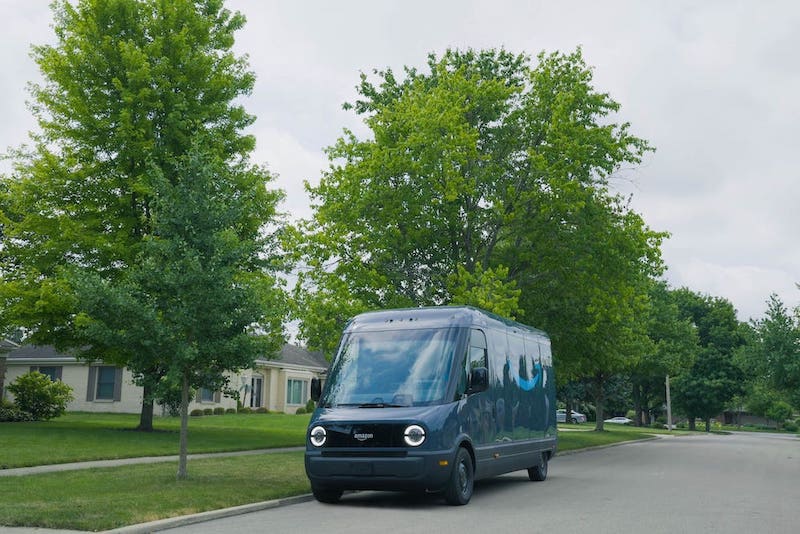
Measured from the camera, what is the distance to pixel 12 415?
101 feet

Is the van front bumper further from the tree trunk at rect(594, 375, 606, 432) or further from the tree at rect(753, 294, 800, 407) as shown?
the tree trunk at rect(594, 375, 606, 432)

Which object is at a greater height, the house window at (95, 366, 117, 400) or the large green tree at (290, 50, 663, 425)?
the large green tree at (290, 50, 663, 425)

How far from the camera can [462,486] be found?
1216 centimetres

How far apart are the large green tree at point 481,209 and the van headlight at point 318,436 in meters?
10.1

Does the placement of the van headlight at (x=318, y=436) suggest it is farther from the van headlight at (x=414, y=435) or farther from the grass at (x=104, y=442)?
the grass at (x=104, y=442)

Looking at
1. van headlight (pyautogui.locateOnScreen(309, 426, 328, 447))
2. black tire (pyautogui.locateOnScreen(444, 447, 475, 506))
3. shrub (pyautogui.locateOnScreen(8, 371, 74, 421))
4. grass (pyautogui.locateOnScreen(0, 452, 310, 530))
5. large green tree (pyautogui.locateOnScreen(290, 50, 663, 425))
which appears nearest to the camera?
grass (pyautogui.locateOnScreen(0, 452, 310, 530))

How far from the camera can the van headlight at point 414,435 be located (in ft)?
37.4

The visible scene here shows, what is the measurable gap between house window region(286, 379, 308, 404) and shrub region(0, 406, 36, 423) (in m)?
23.5

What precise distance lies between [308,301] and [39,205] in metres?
9.52

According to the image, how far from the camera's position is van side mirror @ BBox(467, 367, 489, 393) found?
12.2 m

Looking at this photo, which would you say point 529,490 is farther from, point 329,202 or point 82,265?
point 82,265

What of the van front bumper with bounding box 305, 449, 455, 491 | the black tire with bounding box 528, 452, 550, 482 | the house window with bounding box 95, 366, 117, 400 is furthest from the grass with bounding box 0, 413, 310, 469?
the house window with bounding box 95, 366, 117, 400

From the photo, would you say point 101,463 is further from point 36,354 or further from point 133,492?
point 36,354

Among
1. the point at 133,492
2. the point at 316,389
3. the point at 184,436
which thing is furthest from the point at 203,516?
the point at 316,389
